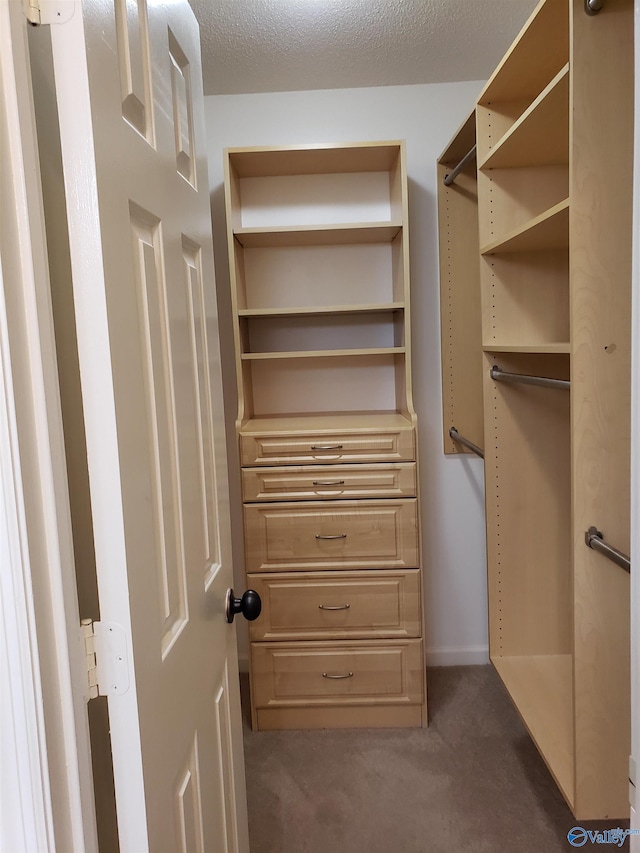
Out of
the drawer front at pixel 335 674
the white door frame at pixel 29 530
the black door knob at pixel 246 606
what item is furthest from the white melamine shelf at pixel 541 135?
the drawer front at pixel 335 674

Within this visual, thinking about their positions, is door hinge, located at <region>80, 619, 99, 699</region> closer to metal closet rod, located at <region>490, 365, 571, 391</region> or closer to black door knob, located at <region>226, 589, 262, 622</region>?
black door knob, located at <region>226, 589, 262, 622</region>

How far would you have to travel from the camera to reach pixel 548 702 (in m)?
1.79

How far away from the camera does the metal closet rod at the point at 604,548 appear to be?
1.23 meters

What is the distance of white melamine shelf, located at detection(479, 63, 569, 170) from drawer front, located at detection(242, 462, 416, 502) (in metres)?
1.06

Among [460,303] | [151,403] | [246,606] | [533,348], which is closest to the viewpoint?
[151,403]

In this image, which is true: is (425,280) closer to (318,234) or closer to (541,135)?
(318,234)

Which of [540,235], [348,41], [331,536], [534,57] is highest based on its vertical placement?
[348,41]

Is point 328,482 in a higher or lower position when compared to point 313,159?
lower

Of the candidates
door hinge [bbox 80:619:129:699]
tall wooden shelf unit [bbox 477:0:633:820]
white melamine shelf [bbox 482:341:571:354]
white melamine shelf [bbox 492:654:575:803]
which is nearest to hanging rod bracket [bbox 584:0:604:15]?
tall wooden shelf unit [bbox 477:0:633:820]

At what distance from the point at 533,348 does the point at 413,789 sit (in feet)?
4.89

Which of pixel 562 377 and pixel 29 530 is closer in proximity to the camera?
pixel 29 530

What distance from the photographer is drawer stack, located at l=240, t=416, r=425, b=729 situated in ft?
7.19

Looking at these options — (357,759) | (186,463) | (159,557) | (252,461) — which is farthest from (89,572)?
(357,759)

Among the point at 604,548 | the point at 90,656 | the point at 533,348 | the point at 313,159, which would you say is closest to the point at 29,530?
the point at 90,656
